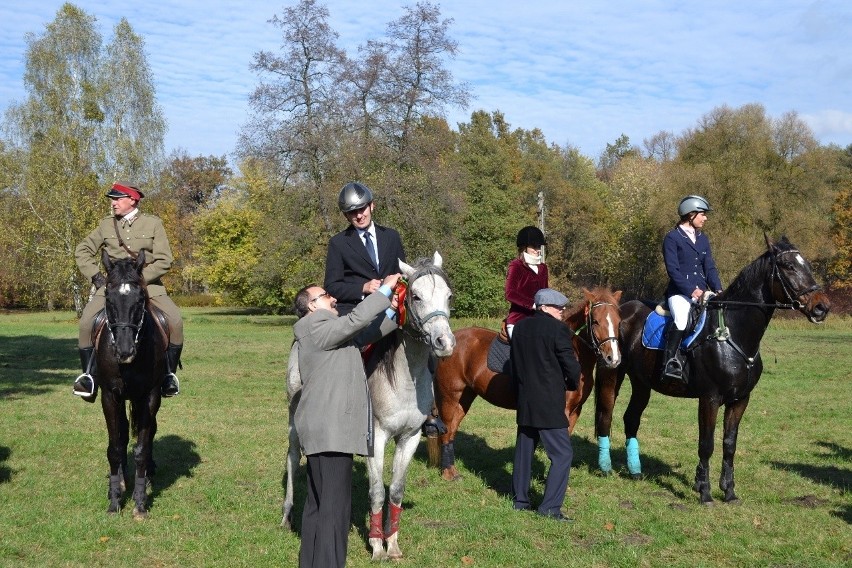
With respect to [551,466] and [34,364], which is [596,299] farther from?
[34,364]

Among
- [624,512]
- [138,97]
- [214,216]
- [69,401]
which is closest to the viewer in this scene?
[624,512]

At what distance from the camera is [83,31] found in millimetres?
49031

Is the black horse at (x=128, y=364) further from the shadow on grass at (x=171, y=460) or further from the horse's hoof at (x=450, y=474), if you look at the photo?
the horse's hoof at (x=450, y=474)

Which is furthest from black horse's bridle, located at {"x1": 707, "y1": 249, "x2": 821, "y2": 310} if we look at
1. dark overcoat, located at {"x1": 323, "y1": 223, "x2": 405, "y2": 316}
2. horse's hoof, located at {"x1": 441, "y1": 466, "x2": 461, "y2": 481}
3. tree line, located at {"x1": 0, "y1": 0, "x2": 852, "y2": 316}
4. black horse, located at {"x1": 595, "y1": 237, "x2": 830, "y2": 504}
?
tree line, located at {"x1": 0, "y1": 0, "x2": 852, "y2": 316}

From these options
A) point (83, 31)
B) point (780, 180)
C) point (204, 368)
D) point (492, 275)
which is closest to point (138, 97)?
point (83, 31)

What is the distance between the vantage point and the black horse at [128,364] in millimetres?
7859

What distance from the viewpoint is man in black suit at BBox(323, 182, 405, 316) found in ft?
22.7

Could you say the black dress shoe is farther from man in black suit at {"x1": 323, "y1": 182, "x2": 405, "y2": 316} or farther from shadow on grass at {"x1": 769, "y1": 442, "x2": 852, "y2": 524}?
man in black suit at {"x1": 323, "y1": 182, "x2": 405, "y2": 316}

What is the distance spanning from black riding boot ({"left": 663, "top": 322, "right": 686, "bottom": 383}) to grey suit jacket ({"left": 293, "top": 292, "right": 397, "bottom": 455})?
4756 mm

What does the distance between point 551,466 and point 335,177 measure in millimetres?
34032

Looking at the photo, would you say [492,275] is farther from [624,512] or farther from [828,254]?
[624,512]

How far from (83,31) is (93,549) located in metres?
48.2

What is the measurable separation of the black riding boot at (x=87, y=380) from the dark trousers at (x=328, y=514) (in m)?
3.76

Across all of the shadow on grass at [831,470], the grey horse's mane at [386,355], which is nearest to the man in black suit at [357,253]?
the grey horse's mane at [386,355]
